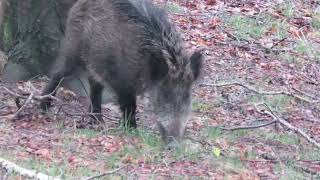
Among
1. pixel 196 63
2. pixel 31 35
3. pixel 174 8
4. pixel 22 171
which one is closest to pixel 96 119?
pixel 196 63

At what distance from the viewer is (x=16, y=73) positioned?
287 inches

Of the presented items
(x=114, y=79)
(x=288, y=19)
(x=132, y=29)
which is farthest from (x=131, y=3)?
(x=288, y=19)

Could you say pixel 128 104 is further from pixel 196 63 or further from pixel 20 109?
pixel 20 109

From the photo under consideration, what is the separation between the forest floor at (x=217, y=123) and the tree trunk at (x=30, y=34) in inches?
8.5

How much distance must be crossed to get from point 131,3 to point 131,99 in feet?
2.83

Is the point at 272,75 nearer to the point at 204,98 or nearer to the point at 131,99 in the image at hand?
the point at 204,98

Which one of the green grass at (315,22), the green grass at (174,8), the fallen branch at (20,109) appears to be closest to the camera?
the fallen branch at (20,109)

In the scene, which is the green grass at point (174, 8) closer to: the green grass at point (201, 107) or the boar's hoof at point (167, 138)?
the green grass at point (201, 107)

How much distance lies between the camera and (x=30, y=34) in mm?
7215

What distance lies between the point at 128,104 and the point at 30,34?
1.61 meters

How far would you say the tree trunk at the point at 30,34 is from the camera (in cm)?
717

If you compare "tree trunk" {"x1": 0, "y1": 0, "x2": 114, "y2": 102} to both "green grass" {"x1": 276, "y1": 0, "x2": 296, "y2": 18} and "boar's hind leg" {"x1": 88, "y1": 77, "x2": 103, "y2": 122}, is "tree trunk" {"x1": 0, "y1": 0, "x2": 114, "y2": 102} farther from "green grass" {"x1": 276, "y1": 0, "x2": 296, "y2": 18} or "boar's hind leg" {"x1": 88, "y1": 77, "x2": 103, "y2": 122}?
"green grass" {"x1": 276, "y1": 0, "x2": 296, "y2": 18}

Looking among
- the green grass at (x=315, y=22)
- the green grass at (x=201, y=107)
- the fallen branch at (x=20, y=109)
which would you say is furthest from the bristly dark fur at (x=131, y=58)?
the green grass at (x=315, y=22)

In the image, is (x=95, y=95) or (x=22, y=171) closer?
(x=22, y=171)
